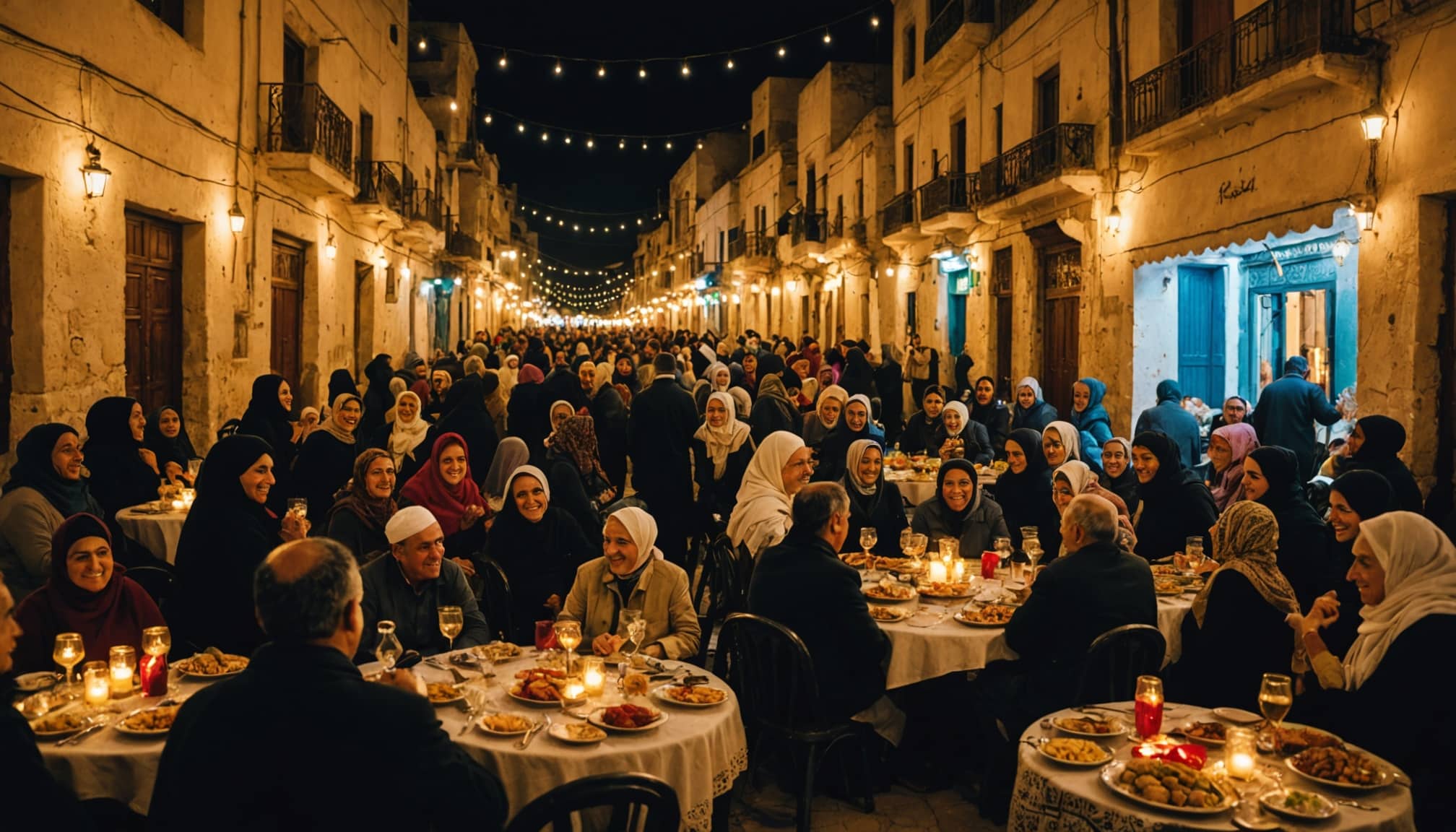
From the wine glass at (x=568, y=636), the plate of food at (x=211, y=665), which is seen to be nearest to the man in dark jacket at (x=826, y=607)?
the wine glass at (x=568, y=636)

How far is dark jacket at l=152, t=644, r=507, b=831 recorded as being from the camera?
2176mm

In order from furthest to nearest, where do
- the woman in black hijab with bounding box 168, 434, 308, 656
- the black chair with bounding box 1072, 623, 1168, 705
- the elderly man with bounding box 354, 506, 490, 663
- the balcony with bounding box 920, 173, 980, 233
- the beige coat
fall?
the balcony with bounding box 920, 173, 980, 233 < the beige coat < the woman in black hijab with bounding box 168, 434, 308, 656 < the elderly man with bounding box 354, 506, 490, 663 < the black chair with bounding box 1072, 623, 1168, 705

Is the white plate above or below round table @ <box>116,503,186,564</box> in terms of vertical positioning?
below

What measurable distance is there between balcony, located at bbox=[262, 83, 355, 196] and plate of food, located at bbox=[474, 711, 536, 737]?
36.0 feet

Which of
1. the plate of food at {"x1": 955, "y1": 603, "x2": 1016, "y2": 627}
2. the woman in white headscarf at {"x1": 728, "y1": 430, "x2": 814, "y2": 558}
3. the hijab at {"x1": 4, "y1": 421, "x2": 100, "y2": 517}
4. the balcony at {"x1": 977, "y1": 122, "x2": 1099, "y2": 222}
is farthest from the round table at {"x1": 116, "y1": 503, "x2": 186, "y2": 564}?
the balcony at {"x1": 977, "y1": 122, "x2": 1099, "y2": 222}

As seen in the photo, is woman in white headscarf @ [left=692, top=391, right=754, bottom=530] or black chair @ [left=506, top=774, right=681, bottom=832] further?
woman in white headscarf @ [left=692, top=391, right=754, bottom=530]

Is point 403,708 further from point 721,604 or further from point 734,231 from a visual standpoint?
point 734,231

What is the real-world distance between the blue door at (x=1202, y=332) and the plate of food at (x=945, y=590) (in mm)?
8540

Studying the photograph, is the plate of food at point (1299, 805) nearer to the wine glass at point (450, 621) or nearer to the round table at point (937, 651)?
the round table at point (937, 651)

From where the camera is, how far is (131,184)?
9672 mm

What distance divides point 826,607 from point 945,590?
107 cm

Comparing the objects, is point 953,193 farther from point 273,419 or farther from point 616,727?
point 616,727

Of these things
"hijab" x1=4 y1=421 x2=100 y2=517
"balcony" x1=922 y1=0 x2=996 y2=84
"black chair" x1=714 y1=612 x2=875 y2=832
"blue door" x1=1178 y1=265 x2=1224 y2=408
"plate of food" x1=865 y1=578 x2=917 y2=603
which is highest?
"balcony" x1=922 y1=0 x2=996 y2=84

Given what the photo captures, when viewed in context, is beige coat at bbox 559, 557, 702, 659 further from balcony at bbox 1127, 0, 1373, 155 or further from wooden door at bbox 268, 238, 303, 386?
wooden door at bbox 268, 238, 303, 386
